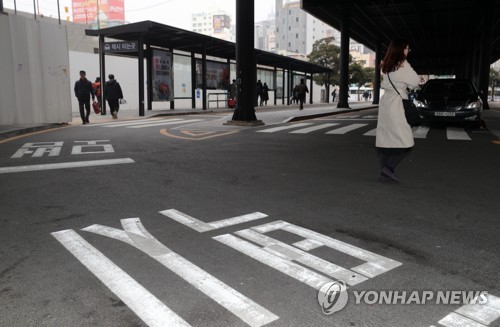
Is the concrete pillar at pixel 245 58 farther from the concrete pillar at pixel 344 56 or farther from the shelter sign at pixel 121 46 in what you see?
the concrete pillar at pixel 344 56

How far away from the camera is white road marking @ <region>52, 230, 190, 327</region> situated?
7.95 feet

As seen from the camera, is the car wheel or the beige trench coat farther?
the car wheel

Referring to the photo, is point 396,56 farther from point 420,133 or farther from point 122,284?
point 420,133

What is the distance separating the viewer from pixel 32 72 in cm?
1319

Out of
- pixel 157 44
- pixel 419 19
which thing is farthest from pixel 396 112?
pixel 419 19

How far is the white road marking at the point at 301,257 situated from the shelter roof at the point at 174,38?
16.2 m

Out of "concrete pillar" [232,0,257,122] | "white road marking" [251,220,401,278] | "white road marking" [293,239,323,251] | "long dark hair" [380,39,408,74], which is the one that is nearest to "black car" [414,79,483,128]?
"concrete pillar" [232,0,257,122]

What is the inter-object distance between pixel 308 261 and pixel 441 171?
4356mm

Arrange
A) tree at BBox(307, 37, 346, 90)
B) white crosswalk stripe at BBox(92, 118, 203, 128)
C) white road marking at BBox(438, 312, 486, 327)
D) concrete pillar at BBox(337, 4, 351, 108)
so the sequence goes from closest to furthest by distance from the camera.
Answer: white road marking at BBox(438, 312, 486, 327)
white crosswalk stripe at BBox(92, 118, 203, 128)
concrete pillar at BBox(337, 4, 351, 108)
tree at BBox(307, 37, 346, 90)

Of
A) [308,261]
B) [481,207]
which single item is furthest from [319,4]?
[308,261]

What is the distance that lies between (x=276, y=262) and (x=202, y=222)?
1.15 m

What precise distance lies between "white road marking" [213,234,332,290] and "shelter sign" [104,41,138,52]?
16.7 meters

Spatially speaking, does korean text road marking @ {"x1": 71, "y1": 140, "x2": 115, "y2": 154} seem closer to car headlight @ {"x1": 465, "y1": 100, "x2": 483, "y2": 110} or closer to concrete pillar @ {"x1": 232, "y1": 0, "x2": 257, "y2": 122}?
concrete pillar @ {"x1": 232, "y1": 0, "x2": 257, "y2": 122}

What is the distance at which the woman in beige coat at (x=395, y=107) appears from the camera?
18.8 ft
